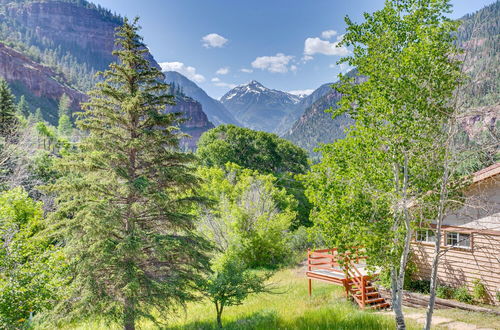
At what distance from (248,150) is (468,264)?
37.3 meters

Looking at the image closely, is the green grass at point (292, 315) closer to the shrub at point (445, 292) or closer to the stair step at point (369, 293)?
the stair step at point (369, 293)

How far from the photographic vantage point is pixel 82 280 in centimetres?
867

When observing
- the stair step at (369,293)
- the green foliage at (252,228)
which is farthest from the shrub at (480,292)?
the green foliage at (252,228)

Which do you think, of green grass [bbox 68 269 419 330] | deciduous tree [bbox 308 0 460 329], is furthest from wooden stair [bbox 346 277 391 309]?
deciduous tree [bbox 308 0 460 329]

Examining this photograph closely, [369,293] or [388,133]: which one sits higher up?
[388,133]

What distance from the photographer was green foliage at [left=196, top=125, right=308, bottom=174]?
42.7m

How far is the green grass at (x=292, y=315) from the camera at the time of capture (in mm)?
9984

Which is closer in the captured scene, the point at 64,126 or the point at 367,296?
the point at 367,296

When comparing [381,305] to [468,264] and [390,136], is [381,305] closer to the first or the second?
[468,264]

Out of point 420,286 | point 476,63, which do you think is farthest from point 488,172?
point 476,63

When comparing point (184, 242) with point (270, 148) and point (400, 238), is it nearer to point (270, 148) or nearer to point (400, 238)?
point (400, 238)

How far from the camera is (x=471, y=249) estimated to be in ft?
41.2

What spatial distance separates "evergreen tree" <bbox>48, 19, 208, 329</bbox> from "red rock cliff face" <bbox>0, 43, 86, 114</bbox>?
140610mm

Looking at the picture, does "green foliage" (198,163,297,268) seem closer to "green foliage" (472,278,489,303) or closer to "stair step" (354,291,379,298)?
"stair step" (354,291,379,298)
